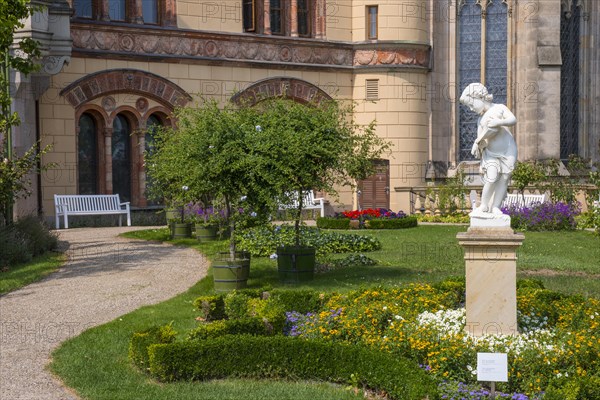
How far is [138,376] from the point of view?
9859 mm

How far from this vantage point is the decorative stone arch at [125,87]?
25.3 m

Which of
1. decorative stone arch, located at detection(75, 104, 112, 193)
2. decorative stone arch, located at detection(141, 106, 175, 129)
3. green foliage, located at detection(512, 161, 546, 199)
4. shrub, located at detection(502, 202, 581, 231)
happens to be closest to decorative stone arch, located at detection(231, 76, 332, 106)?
decorative stone arch, located at detection(141, 106, 175, 129)

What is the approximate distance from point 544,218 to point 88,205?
454 inches

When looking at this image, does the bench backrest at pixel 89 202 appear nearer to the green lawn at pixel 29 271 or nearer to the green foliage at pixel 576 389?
the green lawn at pixel 29 271

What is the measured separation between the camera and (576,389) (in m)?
8.58

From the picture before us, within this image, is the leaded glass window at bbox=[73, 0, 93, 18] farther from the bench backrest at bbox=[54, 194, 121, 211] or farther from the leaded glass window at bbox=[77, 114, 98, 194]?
the bench backrest at bbox=[54, 194, 121, 211]

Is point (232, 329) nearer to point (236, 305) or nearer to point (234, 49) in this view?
point (236, 305)

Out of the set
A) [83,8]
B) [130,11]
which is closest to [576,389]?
[83,8]

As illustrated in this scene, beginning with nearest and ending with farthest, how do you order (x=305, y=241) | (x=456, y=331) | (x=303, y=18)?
(x=456, y=331), (x=305, y=241), (x=303, y=18)

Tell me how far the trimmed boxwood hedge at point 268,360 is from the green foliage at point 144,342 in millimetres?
245

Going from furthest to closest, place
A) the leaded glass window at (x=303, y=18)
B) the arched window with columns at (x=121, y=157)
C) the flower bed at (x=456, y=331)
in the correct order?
the leaded glass window at (x=303, y=18) → the arched window with columns at (x=121, y=157) → the flower bed at (x=456, y=331)

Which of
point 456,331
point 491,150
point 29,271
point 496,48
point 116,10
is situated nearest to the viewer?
point 456,331

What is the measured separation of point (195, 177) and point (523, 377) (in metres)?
6.76

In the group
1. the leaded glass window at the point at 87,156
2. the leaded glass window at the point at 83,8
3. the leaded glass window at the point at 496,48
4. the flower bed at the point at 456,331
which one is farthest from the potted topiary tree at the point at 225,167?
the leaded glass window at the point at 496,48
